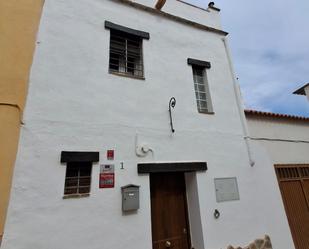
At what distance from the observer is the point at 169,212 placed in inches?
191

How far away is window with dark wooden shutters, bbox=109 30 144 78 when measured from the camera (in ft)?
17.8

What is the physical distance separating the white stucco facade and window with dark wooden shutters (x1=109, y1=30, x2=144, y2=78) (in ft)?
0.80

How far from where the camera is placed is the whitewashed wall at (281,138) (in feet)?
20.8

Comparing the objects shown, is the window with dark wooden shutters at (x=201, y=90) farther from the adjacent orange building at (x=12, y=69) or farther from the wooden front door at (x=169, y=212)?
the adjacent orange building at (x=12, y=69)

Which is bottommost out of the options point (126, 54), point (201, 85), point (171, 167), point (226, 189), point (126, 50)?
point (226, 189)

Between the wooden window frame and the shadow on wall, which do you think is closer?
the shadow on wall

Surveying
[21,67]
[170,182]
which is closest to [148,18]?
[21,67]

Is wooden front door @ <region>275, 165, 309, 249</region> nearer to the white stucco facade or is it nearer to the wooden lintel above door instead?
the white stucco facade

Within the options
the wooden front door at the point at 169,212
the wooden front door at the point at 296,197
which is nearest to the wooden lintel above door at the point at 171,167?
the wooden front door at the point at 169,212

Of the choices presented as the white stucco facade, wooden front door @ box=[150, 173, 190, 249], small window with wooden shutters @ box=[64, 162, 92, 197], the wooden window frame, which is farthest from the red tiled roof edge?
small window with wooden shutters @ box=[64, 162, 92, 197]

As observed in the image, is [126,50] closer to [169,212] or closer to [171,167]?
[171,167]

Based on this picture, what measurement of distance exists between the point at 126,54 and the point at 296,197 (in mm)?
6283

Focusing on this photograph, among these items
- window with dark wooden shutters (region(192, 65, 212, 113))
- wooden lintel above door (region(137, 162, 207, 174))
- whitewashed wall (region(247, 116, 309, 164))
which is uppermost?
window with dark wooden shutters (region(192, 65, 212, 113))

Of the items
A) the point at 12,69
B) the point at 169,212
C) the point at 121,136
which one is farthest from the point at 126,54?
the point at 169,212
